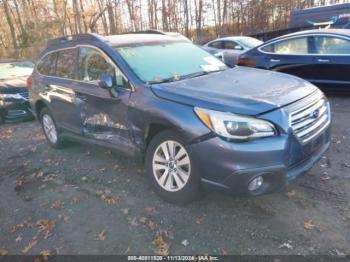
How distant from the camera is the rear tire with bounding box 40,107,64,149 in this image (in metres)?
5.65

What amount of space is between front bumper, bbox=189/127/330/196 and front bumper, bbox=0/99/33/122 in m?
6.29

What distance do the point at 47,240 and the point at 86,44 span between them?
99.9 inches

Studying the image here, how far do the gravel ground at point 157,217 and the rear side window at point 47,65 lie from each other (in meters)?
1.76

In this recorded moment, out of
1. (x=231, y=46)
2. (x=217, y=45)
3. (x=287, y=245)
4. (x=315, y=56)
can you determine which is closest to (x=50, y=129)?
(x=287, y=245)

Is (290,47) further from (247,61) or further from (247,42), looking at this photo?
(247,42)

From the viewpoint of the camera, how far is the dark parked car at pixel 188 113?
2953 mm

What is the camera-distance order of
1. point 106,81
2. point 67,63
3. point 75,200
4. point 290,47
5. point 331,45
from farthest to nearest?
1. point 290,47
2. point 331,45
3. point 67,63
4. point 75,200
5. point 106,81

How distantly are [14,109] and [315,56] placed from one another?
688 cm

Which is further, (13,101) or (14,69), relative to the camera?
(14,69)

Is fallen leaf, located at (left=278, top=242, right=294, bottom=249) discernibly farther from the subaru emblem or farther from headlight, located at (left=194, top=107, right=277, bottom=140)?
the subaru emblem

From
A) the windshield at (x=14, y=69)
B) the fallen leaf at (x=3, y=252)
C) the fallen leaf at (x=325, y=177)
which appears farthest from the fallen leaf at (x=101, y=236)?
the windshield at (x=14, y=69)

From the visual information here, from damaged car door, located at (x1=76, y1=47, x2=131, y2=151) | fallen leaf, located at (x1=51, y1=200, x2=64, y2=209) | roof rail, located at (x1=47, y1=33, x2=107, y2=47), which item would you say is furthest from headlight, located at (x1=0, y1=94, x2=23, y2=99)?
fallen leaf, located at (x1=51, y1=200, x2=64, y2=209)

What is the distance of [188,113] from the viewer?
3184 millimetres

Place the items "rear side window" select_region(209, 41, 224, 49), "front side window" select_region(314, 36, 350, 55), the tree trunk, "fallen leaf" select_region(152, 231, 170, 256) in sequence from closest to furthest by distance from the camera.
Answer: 1. "fallen leaf" select_region(152, 231, 170, 256)
2. "front side window" select_region(314, 36, 350, 55)
3. "rear side window" select_region(209, 41, 224, 49)
4. the tree trunk
